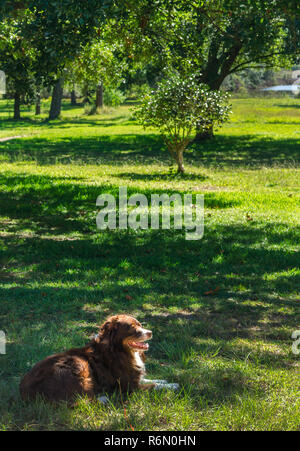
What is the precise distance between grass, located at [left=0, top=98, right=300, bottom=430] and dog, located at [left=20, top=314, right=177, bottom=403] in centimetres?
11

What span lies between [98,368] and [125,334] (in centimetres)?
39

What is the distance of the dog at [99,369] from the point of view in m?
4.06

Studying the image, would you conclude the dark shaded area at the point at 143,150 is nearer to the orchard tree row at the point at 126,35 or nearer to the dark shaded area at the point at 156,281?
the orchard tree row at the point at 126,35

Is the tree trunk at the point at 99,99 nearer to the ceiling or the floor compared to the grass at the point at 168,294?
nearer to the ceiling

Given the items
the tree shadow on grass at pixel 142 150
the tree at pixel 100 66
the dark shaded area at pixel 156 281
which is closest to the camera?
the dark shaded area at pixel 156 281

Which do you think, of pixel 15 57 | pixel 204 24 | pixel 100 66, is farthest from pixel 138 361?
pixel 100 66

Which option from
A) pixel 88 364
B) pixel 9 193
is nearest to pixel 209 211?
pixel 9 193

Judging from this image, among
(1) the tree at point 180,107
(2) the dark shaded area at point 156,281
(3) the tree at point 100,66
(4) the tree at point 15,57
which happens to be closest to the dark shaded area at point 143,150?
(3) the tree at point 100,66

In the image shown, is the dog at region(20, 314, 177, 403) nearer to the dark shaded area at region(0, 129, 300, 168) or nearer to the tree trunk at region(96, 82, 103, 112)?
the dark shaded area at region(0, 129, 300, 168)

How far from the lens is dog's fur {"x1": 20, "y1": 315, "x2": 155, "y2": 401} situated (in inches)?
160

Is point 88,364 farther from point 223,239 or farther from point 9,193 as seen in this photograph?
point 9,193

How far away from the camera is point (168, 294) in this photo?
287 inches

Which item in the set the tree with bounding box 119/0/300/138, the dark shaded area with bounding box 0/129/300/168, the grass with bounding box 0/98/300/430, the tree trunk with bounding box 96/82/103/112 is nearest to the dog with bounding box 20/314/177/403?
the grass with bounding box 0/98/300/430
